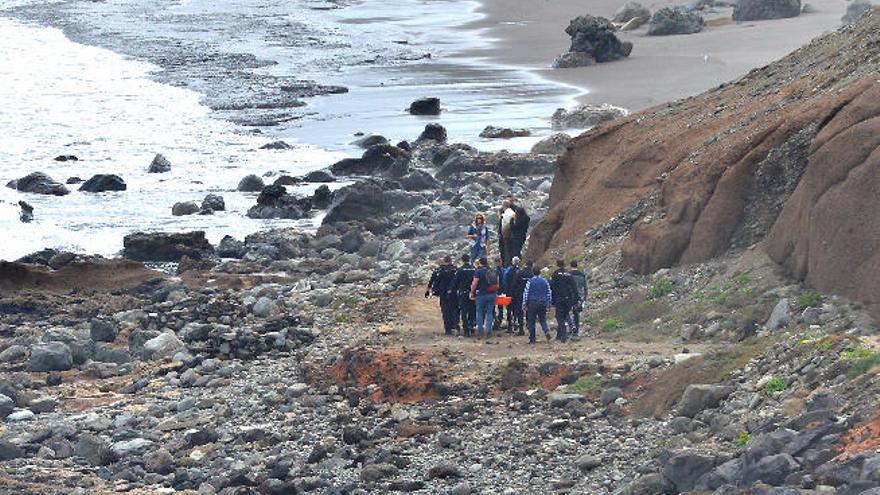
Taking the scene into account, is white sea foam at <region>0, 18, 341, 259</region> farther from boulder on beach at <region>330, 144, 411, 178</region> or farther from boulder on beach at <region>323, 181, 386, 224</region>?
boulder on beach at <region>323, 181, 386, 224</region>

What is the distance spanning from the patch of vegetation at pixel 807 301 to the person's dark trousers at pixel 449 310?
5.90 metres

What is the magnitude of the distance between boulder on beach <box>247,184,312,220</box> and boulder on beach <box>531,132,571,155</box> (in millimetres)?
6436

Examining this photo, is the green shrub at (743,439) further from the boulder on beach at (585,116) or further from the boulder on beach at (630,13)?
the boulder on beach at (630,13)

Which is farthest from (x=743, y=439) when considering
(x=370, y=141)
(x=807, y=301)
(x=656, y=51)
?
(x=656, y=51)

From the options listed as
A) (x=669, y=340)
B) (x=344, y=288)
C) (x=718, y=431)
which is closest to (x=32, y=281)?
(x=344, y=288)

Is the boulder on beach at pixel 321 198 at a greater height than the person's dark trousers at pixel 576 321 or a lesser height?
lesser

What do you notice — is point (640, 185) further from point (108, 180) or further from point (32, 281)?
point (108, 180)

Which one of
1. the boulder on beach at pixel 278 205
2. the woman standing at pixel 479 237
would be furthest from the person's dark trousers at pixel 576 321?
the boulder on beach at pixel 278 205

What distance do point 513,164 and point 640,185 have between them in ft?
43.0

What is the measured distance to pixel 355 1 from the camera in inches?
3708

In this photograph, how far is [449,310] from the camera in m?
24.6

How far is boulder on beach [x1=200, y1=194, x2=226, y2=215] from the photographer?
134ft

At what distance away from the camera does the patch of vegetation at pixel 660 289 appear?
76.3 ft

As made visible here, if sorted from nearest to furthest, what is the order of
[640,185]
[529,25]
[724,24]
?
[640,185], [724,24], [529,25]
